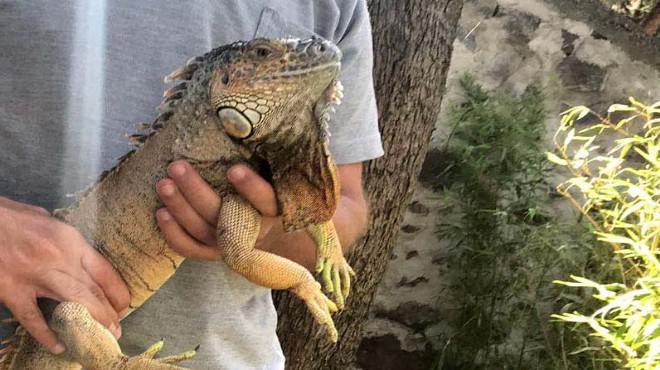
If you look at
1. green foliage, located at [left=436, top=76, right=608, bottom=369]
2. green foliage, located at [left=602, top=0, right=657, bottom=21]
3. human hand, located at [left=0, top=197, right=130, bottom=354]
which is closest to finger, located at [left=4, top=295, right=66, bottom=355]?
human hand, located at [left=0, top=197, right=130, bottom=354]

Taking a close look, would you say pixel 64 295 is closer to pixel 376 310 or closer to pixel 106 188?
pixel 106 188

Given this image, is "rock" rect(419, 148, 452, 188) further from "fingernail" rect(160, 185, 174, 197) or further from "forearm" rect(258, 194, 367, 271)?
"fingernail" rect(160, 185, 174, 197)

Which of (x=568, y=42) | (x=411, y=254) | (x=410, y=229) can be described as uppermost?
(x=568, y=42)

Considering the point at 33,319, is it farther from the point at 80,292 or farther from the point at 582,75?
the point at 582,75

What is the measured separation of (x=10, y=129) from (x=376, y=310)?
112 inches

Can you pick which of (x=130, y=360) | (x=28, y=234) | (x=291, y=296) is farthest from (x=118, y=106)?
(x=291, y=296)

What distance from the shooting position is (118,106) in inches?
47.3

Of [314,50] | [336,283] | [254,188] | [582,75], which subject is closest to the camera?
[314,50]

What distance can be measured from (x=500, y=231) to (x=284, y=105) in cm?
279

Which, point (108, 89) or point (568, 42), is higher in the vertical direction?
point (108, 89)

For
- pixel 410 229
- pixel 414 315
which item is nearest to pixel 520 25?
pixel 410 229

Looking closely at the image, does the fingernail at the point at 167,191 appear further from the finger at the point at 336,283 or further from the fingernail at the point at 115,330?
the finger at the point at 336,283

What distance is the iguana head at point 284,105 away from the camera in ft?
3.35

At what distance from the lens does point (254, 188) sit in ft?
3.63
